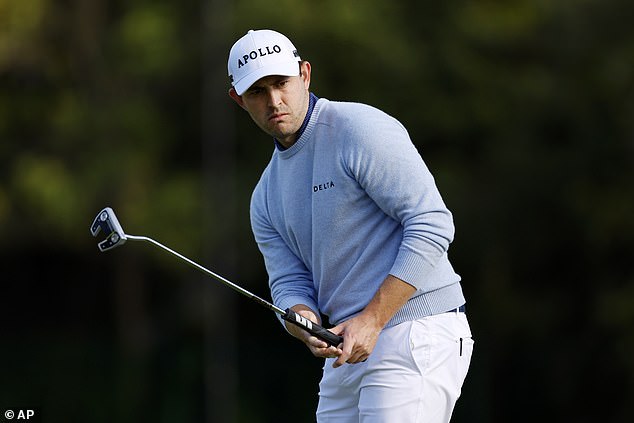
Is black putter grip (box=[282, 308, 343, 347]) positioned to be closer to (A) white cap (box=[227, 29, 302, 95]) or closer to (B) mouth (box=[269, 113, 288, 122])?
(B) mouth (box=[269, 113, 288, 122])

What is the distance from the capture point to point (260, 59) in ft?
10.7

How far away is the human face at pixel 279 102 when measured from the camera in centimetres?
330

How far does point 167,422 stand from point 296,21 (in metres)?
5.21

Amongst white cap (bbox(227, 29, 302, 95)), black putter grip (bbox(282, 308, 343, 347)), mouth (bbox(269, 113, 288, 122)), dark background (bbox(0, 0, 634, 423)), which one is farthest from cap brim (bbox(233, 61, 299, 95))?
dark background (bbox(0, 0, 634, 423))

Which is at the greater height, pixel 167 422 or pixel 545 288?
pixel 545 288

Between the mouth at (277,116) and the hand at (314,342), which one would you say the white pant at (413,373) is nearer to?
the hand at (314,342)

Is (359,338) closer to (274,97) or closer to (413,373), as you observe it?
(413,373)

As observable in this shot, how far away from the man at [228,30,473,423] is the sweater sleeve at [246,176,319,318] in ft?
0.22

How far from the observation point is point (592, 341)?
12852 mm

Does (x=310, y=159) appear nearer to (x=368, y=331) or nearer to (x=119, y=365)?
(x=368, y=331)

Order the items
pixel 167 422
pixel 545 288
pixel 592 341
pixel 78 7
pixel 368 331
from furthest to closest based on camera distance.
Answer: 1. pixel 78 7
2. pixel 545 288
3. pixel 592 341
4. pixel 167 422
5. pixel 368 331

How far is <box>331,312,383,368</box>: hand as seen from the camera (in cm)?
316

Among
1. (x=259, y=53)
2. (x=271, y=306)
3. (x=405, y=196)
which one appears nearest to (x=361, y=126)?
(x=405, y=196)

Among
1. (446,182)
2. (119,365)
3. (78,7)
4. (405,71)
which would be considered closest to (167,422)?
(119,365)
